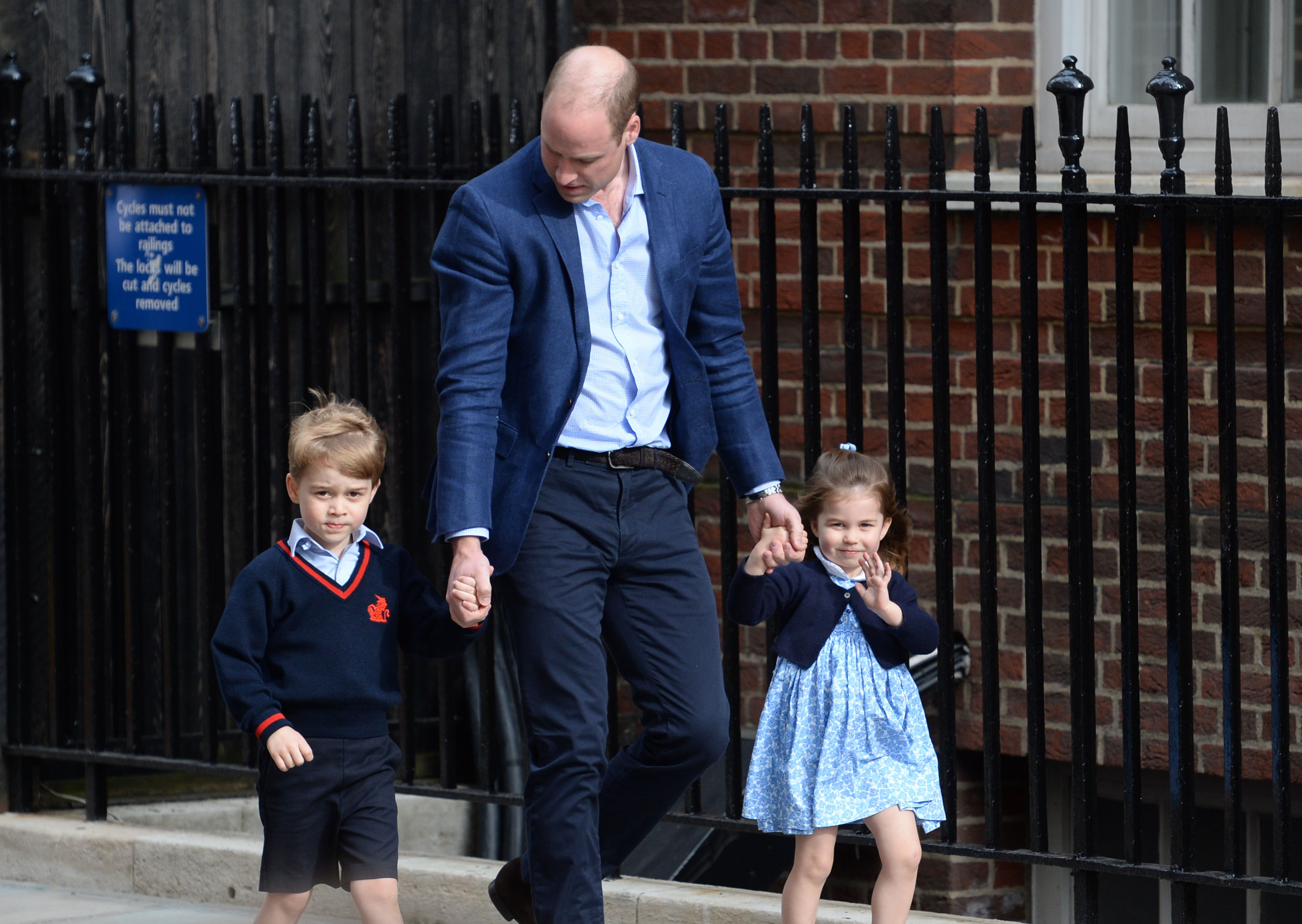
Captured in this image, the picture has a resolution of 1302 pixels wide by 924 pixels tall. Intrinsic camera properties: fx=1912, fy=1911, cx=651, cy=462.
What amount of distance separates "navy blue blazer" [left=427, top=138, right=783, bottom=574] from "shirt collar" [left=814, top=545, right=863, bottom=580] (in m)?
0.33

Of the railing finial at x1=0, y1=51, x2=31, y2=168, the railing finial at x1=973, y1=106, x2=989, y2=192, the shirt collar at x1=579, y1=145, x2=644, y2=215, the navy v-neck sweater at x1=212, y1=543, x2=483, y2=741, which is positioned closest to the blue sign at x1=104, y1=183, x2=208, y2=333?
the railing finial at x1=0, y1=51, x2=31, y2=168

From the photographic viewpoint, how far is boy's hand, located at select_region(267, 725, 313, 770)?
353cm

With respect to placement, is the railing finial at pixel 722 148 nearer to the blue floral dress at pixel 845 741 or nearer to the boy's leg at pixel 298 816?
the blue floral dress at pixel 845 741

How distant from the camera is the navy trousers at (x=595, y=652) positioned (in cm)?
361

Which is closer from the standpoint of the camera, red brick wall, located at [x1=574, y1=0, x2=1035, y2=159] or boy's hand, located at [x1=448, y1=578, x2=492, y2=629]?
boy's hand, located at [x1=448, y1=578, x2=492, y2=629]

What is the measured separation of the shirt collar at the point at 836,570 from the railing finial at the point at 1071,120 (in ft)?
3.07

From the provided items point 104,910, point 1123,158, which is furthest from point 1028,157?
→ point 104,910

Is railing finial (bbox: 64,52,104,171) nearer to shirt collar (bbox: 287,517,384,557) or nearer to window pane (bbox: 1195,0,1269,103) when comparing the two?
shirt collar (bbox: 287,517,384,557)

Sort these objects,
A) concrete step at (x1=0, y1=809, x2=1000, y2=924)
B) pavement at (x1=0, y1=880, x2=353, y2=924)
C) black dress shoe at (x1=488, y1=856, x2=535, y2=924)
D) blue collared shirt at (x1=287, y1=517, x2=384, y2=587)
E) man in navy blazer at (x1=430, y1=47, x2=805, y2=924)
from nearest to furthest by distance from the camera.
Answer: man in navy blazer at (x1=430, y1=47, x2=805, y2=924), blue collared shirt at (x1=287, y1=517, x2=384, y2=587), black dress shoe at (x1=488, y1=856, x2=535, y2=924), concrete step at (x1=0, y1=809, x2=1000, y2=924), pavement at (x1=0, y1=880, x2=353, y2=924)

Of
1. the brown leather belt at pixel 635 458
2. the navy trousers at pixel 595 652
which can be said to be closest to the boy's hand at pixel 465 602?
the navy trousers at pixel 595 652

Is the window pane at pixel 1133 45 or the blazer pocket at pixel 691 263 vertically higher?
the window pane at pixel 1133 45

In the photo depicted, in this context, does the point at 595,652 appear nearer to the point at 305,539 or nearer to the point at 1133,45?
the point at 305,539

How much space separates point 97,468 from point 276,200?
892mm

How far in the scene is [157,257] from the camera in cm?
502
